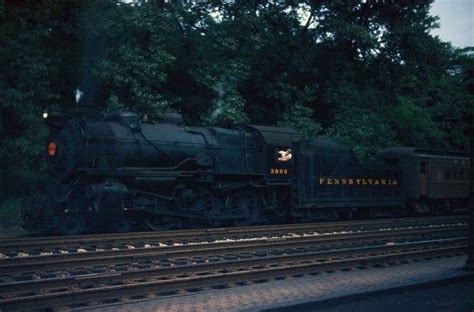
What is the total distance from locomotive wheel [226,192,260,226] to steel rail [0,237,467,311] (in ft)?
20.8

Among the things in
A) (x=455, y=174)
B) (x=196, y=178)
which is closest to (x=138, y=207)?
(x=196, y=178)

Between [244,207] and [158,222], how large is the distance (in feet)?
10.1

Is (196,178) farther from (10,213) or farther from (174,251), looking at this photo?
(10,213)

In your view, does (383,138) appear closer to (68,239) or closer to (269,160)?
(269,160)

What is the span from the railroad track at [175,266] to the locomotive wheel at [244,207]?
4.19 meters

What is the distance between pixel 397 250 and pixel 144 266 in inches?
227

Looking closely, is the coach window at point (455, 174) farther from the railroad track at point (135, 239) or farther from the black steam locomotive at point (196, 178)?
the railroad track at point (135, 239)

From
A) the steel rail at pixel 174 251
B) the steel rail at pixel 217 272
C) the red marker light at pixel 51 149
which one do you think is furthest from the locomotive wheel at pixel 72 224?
the steel rail at pixel 217 272

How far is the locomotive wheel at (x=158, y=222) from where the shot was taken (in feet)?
51.1

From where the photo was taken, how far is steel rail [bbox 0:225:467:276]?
360 inches

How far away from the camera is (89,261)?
9.52 m

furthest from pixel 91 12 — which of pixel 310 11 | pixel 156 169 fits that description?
pixel 310 11

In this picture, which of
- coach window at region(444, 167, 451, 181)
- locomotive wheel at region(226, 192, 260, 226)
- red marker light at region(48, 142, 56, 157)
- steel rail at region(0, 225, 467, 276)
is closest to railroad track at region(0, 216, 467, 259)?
steel rail at region(0, 225, 467, 276)

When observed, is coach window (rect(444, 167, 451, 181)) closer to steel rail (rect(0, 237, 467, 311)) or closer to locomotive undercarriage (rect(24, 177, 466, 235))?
locomotive undercarriage (rect(24, 177, 466, 235))
